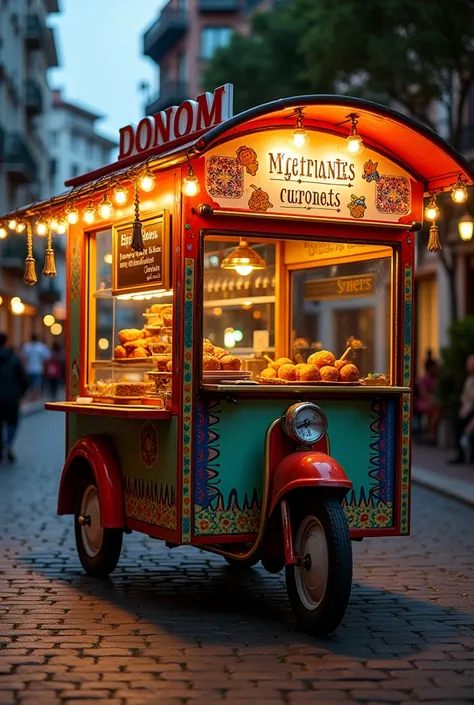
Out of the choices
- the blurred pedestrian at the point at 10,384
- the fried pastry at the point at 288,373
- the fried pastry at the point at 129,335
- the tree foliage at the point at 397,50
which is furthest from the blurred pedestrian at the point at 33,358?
the fried pastry at the point at 288,373

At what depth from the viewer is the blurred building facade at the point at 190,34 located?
63.9 meters

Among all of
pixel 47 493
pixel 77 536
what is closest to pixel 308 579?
pixel 77 536

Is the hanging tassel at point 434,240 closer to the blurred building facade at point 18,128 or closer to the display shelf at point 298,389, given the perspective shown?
the display shelf at point 298,389

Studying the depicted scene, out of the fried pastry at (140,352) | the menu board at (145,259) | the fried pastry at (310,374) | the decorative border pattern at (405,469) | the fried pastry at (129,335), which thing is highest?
the menu board at (145,259)

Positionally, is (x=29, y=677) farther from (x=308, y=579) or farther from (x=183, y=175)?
(x=183, y=175)

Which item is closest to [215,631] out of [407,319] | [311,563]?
[311,563]

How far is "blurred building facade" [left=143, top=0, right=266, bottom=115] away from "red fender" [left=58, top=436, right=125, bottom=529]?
54158 mm

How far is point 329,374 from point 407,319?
2.06ft

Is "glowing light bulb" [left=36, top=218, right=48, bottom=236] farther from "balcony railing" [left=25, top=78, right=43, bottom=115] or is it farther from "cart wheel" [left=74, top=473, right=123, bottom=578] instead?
"balcony railing" [left=25, top=78, right=43, bottom=115]

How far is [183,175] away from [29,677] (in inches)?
127

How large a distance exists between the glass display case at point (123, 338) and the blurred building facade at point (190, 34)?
175ft

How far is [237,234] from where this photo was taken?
7.93 meters

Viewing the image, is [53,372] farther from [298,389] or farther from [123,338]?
[298,389]

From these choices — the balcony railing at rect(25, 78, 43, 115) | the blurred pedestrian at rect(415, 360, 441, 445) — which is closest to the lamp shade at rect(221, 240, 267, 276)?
the blurred pedestrian at rect(415, 360, 441, 445)
